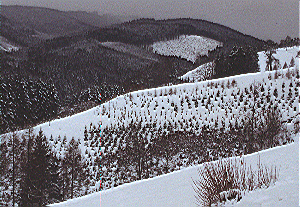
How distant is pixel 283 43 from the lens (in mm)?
62656

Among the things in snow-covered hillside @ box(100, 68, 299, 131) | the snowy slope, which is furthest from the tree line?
the snowy slope

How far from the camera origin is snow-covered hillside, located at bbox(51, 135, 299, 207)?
4.21m

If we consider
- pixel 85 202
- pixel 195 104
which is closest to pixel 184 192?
pixel 85 202

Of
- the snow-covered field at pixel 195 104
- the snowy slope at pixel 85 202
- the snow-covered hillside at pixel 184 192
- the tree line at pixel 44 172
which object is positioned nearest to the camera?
the snow-covered hillside at pixel 184 192

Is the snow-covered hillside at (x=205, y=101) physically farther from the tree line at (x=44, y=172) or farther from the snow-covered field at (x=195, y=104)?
the tree line at (x=44, y=172)

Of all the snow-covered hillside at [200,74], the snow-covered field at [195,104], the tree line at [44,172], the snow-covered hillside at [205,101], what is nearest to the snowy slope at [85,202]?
the tree line at [44,172]

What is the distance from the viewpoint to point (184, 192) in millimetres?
6914

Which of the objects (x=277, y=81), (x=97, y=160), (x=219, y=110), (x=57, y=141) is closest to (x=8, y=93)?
(x=57, y=141)

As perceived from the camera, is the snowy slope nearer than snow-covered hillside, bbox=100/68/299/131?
Yes

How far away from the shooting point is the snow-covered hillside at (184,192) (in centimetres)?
421

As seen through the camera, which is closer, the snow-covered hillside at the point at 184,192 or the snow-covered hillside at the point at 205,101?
the snow-covered hillside at the point at 184,192

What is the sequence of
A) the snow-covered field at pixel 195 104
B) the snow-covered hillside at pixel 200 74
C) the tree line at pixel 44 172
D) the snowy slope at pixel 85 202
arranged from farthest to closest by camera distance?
the snow-covered hillside at pixel 200 74
the snow-covered field at pixel 195 104
the tree line at pixel 44 172
the snowy slope at pixel 85 202

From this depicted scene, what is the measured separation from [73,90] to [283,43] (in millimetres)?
78947

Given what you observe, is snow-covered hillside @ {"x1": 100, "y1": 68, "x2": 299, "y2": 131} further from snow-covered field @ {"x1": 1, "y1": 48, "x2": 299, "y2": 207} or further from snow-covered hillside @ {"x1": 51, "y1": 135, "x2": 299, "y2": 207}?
snow-covered hillside @ {"x1": 51, "y1": 135, "x2": 299, "y2": 207}
